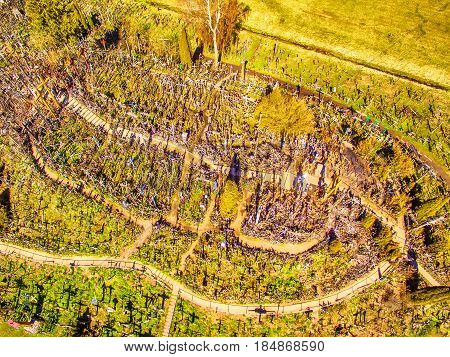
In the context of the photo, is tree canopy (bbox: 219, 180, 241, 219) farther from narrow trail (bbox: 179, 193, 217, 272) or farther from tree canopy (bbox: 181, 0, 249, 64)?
tree canopy (bbox: 181, 0, 249, 64)

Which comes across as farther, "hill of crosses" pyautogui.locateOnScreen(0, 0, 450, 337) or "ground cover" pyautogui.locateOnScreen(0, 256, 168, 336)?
"hill of crosses" pyautogui.locateOnScreen(0, 0, 450, 337)

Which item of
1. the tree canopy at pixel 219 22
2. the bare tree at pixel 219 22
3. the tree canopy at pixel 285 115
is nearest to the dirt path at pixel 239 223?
the tree canopy at pixel 285 115

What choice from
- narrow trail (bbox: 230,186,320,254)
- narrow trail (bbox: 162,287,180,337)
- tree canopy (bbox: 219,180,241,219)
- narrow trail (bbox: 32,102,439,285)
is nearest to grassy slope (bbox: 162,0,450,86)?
narrow trail (bbox: 32,102,439,285)

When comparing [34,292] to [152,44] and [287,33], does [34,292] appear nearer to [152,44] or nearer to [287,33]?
[152,44]

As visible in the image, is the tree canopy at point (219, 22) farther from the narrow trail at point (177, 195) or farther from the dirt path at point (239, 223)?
the dirt path at point (239, 223)

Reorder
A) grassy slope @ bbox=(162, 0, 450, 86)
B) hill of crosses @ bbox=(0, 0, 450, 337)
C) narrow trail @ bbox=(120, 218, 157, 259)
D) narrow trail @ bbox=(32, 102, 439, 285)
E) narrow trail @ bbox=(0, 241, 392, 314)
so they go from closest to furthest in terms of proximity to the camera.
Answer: narrow trail @ bbox=(0, 241, 392, 314), hill of crosses @ bbox=(0, 0, 450, 337), narrow trail @ bbox=(120, 218, 157, 259), narrow trail @ bbox=(32, 102, 439, 285), grassy slope @ bbox=(162, 0, 450, 86)

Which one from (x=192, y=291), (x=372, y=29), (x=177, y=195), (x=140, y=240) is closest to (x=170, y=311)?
(x=192, y=291)

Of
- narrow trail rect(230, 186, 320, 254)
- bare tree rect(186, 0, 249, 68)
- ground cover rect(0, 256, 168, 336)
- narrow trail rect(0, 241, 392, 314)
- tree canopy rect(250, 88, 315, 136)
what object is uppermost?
bare tree rect(186, 0, 249, 68)
